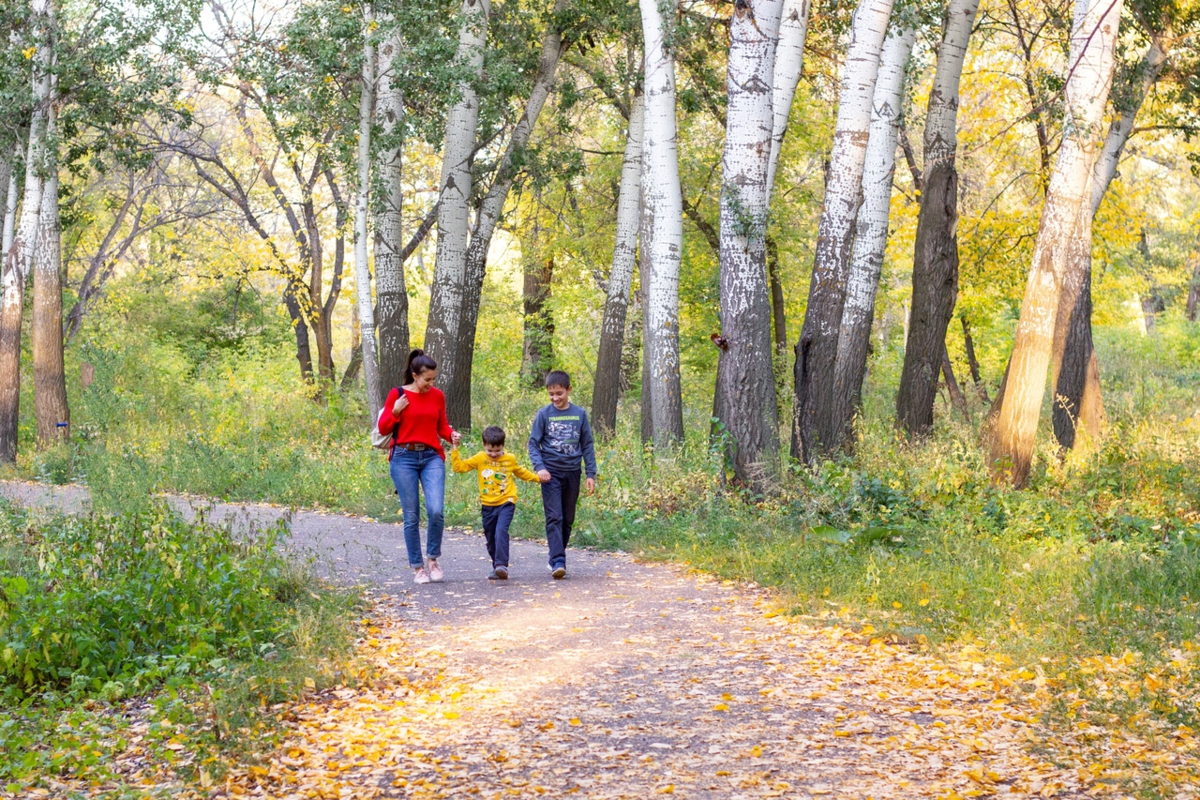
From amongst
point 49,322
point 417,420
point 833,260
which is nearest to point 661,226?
point 833,260

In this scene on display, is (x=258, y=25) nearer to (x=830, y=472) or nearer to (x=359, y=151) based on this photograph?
(x=359, y=151)

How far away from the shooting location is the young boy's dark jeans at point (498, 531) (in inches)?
379

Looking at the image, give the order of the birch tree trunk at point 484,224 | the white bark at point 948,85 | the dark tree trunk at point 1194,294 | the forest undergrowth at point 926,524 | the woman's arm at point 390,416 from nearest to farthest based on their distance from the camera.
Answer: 1. the forest undergrowth at point 926,524
2. the woman's arm at point 390,416
3. the white bark at point 948,85
4. the birch tree trunk at point 484,224
5. the dark tree trunk at point 1194,294

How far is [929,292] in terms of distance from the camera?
14.1 m

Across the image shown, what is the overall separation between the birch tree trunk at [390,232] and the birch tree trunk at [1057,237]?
9846mm

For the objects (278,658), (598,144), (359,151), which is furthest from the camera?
(598,144)

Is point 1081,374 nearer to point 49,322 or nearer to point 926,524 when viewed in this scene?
point 926,524

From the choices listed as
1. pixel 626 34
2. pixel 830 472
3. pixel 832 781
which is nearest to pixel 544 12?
pixel 626 34

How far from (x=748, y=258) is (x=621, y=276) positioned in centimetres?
789

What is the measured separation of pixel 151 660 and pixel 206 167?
27450mm

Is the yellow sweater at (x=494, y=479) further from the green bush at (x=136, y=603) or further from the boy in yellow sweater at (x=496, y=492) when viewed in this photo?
the green bush at (x=136, y=603)

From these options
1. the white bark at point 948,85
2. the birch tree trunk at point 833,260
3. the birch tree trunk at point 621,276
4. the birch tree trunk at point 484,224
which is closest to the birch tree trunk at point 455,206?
the birch tree trunk at point 484,224

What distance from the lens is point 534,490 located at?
46.7ft

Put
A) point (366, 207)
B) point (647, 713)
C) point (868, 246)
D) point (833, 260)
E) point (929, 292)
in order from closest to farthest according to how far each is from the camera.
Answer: point (647, 713) < point (833, 260) < point (868, 246) < point (929, 292) < point (366, 207)
